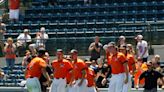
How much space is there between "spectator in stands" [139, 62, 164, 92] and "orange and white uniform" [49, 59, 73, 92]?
2161mm

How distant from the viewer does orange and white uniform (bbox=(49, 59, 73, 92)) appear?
1770 centimetres

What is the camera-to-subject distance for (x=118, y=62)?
1680cm

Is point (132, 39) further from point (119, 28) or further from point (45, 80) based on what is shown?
point (45, 80)

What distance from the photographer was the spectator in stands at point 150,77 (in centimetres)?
1773

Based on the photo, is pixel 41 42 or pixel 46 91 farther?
pixel 41 42

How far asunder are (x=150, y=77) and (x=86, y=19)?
11.6m

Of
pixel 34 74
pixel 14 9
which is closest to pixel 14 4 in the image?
pixel 14 9

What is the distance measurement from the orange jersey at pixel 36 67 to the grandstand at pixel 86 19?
673cm

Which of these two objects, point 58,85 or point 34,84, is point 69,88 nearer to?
point 58,85

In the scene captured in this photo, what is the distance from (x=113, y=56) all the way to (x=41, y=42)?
24.1 feet

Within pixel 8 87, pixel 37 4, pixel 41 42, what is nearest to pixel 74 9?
pixel 37 4

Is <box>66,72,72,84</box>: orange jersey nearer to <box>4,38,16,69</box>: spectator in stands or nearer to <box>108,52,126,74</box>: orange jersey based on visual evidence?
<box>108,52,126,74</box>: orange jersey

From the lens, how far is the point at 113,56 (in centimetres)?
1686

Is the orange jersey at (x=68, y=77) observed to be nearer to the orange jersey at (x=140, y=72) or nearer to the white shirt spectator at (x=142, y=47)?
the orange jersey at (x=140, y=72)
